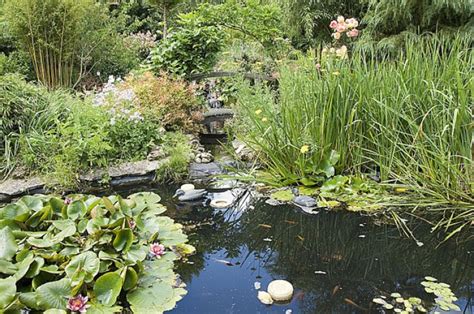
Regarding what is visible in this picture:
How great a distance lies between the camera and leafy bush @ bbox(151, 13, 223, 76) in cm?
515

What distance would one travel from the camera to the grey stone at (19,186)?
11.2 feet

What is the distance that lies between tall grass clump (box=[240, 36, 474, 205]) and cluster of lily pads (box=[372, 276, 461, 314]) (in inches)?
31.2

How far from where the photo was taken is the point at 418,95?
3.07 metres

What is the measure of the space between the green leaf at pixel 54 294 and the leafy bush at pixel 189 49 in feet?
11.9

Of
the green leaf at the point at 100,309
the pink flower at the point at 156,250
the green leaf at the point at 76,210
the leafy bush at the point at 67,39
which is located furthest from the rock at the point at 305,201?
the leafy bush at the point at 67,39

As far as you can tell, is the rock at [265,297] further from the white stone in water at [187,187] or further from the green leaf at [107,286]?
the white stone in water at [187,187]

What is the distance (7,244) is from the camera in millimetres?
1986

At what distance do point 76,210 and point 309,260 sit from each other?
135cm

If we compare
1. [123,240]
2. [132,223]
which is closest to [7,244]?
[123,240]

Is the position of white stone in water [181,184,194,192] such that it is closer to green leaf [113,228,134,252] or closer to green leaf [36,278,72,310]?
green leaf [113,228,134,252]

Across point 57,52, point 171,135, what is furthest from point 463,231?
point 57,52

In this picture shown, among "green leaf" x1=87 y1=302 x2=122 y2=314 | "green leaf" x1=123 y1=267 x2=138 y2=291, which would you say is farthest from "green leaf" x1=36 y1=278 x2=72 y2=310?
"green leaf" x1=123 y1=267 x2=138 y2=291

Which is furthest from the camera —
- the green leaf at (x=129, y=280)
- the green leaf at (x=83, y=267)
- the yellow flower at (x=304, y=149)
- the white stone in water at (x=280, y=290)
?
the yellow flower at (x=304, y=149)

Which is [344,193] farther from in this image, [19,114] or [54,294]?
[19,114]
